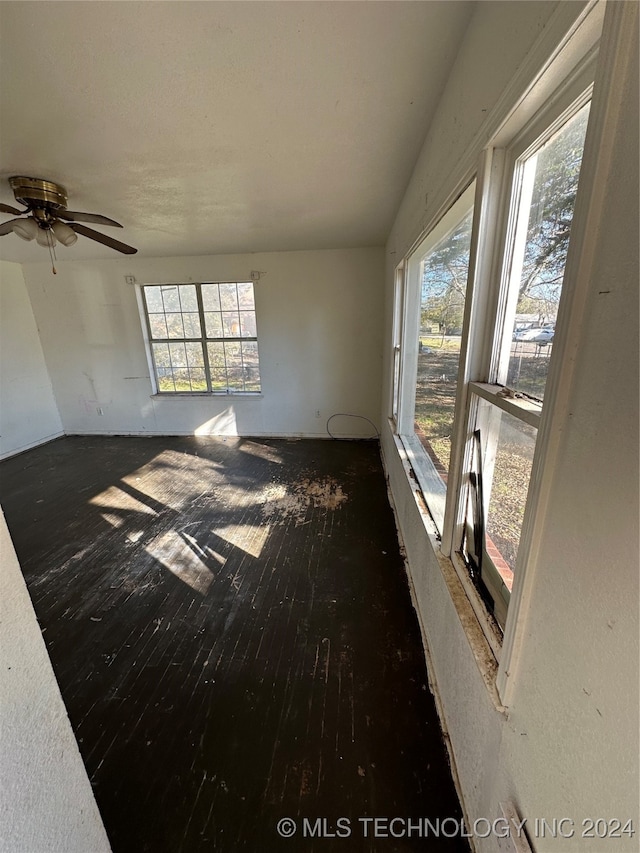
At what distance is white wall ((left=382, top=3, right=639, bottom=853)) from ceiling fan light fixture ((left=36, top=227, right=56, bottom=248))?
2.82 metres

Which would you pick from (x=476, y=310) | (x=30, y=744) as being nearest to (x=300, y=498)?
(x=476, y=310)

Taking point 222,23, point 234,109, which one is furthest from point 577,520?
point 234,109

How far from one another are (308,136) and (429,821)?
2.85 metres

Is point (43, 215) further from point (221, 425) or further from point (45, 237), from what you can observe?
point (221, 425)

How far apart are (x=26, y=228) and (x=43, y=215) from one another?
143 mm

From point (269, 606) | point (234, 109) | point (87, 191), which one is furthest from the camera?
point (87, 191)

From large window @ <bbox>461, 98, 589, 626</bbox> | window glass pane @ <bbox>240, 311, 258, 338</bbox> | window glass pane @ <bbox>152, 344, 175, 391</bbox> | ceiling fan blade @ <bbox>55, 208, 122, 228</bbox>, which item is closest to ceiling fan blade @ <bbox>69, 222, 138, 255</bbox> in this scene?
ceiling fan blade @ <bbox>55, 208, 122, 228</bbox>

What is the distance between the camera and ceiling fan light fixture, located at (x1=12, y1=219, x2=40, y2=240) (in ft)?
7.07

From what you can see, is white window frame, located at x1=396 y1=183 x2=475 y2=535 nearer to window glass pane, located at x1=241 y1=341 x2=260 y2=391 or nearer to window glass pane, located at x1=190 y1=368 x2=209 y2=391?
window glass pane, located at x1=241 y1=341 x2=260 y2=391

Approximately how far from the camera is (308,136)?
1649mm

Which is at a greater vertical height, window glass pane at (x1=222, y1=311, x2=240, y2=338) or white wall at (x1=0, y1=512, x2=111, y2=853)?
window glass pane at (x1=222, y1=311, x2=240, y2=338)

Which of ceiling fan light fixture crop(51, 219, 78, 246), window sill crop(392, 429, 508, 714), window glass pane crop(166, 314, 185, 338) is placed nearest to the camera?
window sill crop(392, 429, 508, 714)

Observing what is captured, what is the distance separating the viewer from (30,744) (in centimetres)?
62

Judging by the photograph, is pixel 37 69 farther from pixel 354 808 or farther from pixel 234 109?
pixel 354 808
